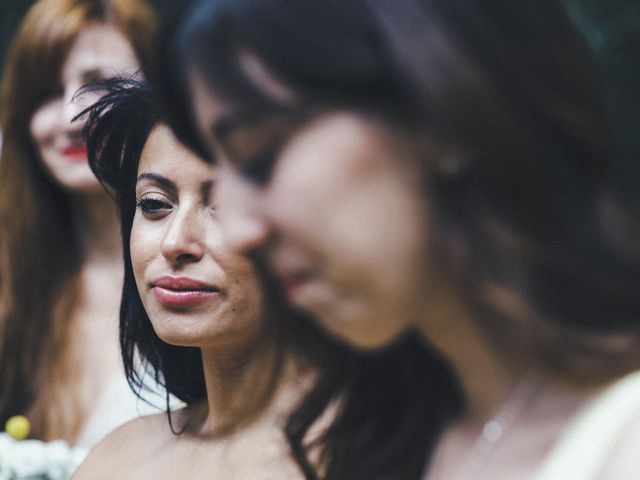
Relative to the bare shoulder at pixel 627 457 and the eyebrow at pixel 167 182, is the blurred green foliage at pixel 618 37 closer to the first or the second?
the eyebrow at pixel 167 182

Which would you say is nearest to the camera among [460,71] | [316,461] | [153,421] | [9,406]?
[460,71]

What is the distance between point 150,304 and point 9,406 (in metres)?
1.52

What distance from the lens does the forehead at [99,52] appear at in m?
2.94

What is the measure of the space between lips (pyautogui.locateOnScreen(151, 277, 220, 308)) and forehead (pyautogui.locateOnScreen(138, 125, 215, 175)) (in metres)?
0.17

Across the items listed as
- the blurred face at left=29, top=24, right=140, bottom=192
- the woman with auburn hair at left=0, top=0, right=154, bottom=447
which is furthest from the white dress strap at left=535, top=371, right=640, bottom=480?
the blurred face at left=29, top=24, right=140, bottom=192

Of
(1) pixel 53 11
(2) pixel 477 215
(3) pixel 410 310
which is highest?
(2) pixel 477 215

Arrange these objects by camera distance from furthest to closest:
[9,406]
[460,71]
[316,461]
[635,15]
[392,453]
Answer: [9,406], [635,15], [316,461], [392,453], [460,71]

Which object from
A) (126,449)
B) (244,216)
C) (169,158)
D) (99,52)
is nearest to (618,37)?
(99,52)

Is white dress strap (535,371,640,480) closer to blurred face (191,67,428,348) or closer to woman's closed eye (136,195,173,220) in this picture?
blurred face (191,67,428,348)

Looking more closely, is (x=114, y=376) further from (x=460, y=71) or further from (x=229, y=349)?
(x=460, y=71)

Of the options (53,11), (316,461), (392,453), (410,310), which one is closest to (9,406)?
(53,11)

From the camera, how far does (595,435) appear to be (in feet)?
3.39

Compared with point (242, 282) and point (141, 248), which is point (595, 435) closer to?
point (242, 282)

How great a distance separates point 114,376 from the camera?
9.04 ft
